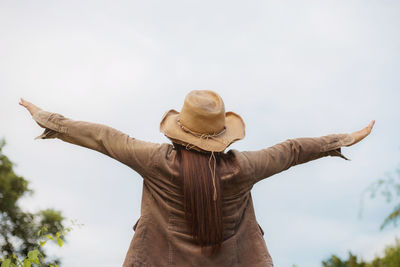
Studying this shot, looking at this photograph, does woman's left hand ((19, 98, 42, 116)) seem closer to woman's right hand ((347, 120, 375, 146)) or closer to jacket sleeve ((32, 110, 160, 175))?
jacket sleeve ((32, 110, 160, 175))

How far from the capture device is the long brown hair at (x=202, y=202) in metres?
3.03

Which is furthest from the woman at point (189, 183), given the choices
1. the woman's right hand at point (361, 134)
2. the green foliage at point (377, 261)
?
the green foliage at point (377, 261)

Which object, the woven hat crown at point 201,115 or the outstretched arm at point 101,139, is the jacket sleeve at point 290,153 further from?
the outstretched arm at point 101,139

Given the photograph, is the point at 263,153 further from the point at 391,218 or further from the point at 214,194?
the point at 391,218

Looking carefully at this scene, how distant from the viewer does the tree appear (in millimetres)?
11000

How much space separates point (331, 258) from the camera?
11133 millimetres

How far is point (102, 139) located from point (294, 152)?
4.12 ft

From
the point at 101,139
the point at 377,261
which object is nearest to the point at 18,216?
the point at 377,261

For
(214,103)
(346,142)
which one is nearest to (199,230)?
(214,103)

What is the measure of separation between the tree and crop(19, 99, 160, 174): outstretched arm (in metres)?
8.38

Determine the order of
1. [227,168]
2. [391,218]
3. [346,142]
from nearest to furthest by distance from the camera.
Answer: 1. [227,168]
2. [346,142]
3. [391,218]

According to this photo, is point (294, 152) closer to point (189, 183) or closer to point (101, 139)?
point (189, 183)

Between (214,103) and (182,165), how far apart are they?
0.48 m

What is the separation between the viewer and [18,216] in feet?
37.5
